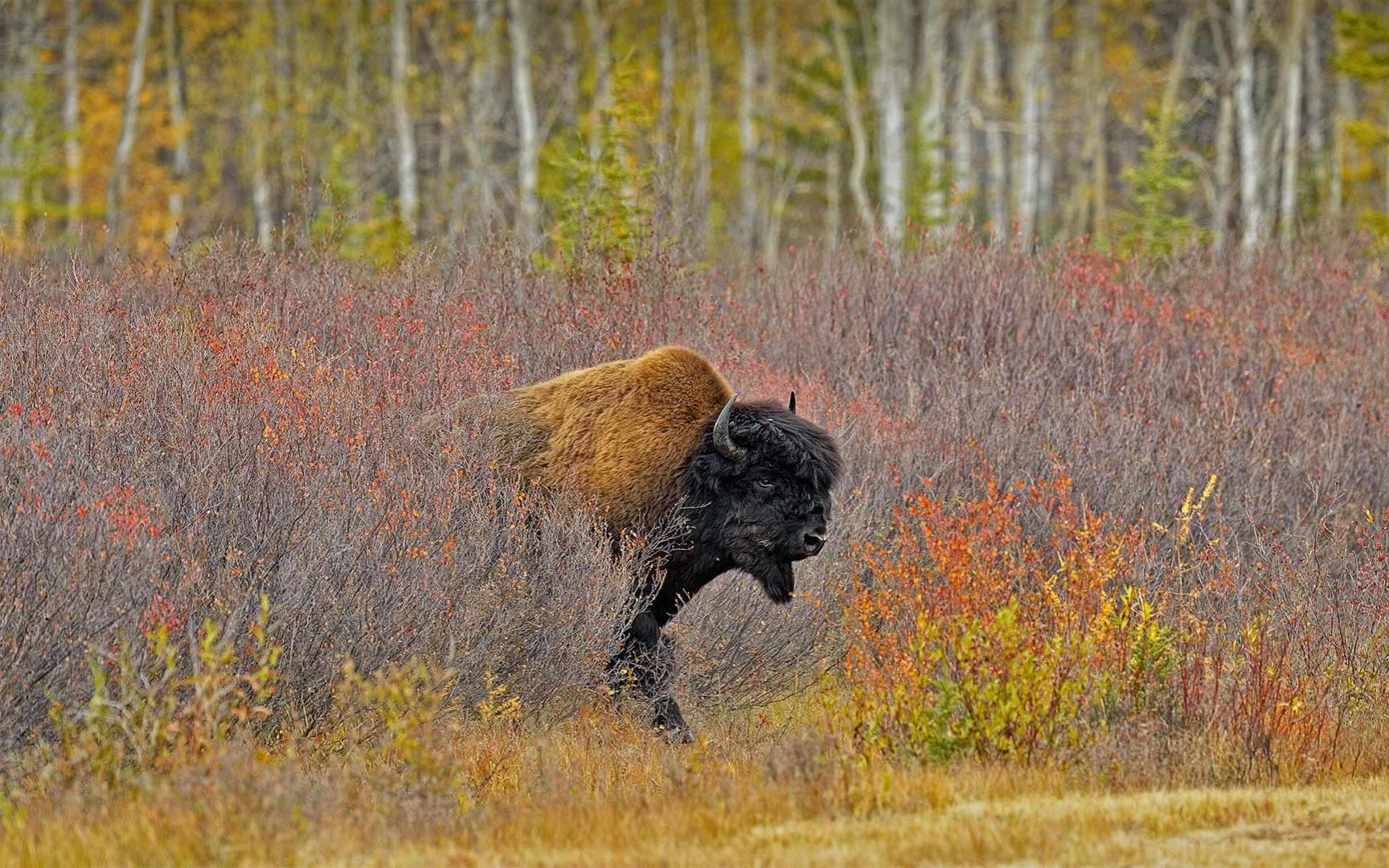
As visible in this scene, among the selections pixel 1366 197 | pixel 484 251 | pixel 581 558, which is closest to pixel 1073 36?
pixel 1366 197

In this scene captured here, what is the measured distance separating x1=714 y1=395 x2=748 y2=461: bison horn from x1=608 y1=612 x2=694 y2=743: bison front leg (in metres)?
0.91

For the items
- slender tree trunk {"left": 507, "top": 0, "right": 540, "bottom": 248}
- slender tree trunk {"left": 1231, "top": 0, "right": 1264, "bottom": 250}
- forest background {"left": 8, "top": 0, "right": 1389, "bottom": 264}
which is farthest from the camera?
forest background {"left": 8, "top": 0, "right": 1389, "bottom": 264}

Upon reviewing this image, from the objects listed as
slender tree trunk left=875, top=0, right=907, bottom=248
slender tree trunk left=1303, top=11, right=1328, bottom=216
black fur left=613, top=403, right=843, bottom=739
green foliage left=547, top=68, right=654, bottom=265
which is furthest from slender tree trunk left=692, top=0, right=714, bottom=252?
black fur left=613, top=403, right=843, bottom=739

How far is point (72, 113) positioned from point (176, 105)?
4.28 meters

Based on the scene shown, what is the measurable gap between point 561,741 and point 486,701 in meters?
0.39

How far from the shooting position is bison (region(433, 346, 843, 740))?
7.69 metres

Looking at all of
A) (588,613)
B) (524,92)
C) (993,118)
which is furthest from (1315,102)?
(588,613)

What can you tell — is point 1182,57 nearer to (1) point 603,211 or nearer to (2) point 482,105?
(2) point 482,105

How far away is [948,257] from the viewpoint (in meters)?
14.3

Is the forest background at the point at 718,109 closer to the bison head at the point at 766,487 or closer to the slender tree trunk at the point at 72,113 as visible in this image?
the slender tree trunk at the point at 72,113

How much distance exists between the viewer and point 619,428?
805cm

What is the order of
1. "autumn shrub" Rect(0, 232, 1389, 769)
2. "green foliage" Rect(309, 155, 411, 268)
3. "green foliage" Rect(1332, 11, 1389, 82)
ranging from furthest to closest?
1. "green foliage" Rect(1332, 11, 1389, 82)
2. "green foliage" Rect(309, 155, 411, 268)
3. "autumn shrub" Rect(0, 232, 1389, 769)

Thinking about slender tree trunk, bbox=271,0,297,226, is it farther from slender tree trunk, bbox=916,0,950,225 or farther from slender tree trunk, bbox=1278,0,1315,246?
slender tree trunk, bbox=1278,0,1315,246

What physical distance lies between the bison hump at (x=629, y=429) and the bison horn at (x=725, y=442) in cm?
23
